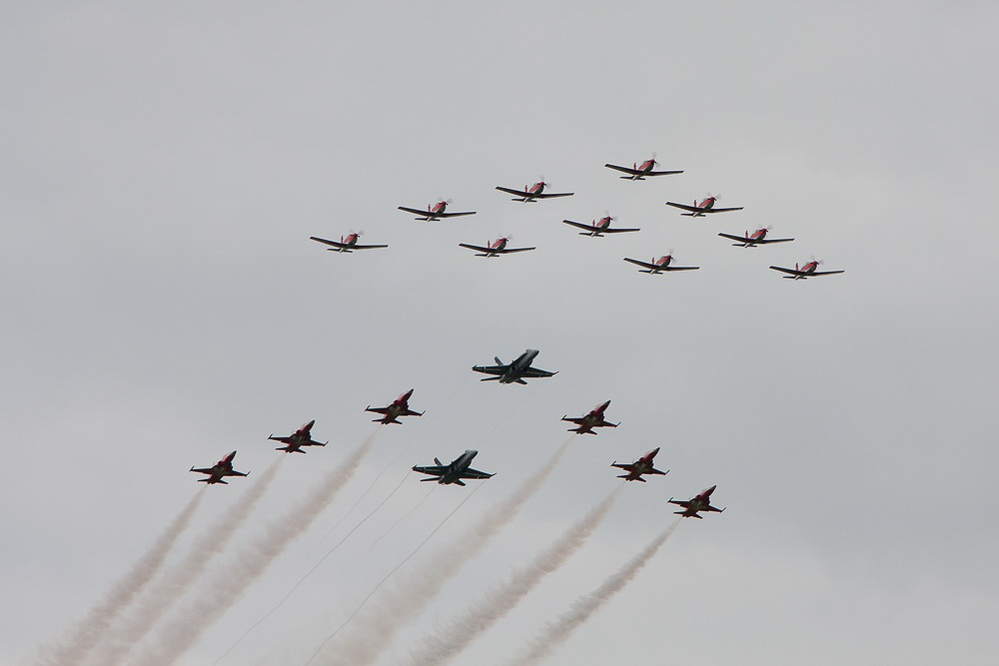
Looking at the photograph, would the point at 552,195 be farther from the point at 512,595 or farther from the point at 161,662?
the point at 161,662

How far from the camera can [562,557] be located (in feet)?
367

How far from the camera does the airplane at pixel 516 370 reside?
10856 cm

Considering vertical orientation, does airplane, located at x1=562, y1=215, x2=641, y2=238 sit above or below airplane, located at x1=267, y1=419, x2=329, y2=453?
above

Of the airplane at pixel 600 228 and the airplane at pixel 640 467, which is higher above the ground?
Result: the airplane at pixel 600 228

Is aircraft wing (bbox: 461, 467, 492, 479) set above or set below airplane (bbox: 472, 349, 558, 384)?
below

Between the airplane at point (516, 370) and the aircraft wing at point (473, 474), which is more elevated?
the airplane at point (516, 370)

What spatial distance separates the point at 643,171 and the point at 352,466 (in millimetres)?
39874

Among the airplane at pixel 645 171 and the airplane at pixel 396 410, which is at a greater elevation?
the airplane at pixel 645 171

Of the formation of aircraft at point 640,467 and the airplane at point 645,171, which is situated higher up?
the airplane at point 645,171

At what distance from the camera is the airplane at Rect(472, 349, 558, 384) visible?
109m

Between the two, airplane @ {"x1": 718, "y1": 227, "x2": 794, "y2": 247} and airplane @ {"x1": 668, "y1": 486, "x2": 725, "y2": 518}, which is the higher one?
airplane @ {"x1": 718, "y1": 227, "x2": 794, "y2": 247}

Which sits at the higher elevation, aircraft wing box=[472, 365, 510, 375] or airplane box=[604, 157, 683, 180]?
airplane box=[604, 157, 683, 180]

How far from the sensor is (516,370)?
10881 centimetres

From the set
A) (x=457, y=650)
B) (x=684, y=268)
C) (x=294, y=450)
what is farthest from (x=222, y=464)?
(x=684, y=268)
